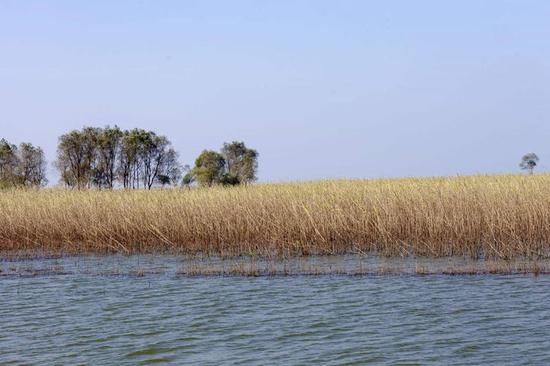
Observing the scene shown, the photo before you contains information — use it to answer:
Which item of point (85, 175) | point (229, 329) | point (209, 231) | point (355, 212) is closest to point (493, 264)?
point (355, 212)

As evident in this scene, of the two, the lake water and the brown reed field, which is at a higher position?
the brown reed field

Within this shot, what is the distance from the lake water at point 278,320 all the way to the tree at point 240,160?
30190mm

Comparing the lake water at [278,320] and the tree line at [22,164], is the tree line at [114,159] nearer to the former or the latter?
the tree line at [22,164]

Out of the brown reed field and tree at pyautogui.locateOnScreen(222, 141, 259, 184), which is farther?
tree at pyautogui.locateOnScreen(222, 141, 259, 184)

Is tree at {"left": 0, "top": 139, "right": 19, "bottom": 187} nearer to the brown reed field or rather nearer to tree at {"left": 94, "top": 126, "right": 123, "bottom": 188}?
tree at {"left": 94, "top": 126, "right": 123, "bottom": 188}

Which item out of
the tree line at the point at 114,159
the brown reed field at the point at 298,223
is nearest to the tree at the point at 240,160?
the tree line at the point at 114,159

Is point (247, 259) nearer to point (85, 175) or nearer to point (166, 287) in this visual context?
point (166, 287)

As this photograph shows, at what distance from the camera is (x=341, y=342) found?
6.68m

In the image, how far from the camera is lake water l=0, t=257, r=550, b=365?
6.35m

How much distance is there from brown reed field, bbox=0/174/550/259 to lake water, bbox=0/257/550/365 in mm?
2820

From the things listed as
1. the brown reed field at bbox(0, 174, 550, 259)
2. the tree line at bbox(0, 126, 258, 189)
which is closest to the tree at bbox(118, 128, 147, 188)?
the tree line at bbox(0, 126, 258, 189)

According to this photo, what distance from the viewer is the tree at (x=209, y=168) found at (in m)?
33.5

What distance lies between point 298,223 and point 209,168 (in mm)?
21146

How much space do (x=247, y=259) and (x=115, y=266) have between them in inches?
85.3
